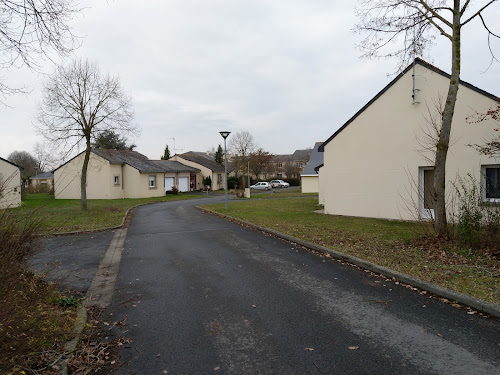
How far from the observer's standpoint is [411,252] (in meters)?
8.16

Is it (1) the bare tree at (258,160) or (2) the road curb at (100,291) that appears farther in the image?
(1) the bare tree at (258,160)

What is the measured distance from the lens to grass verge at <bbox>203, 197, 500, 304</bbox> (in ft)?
19.4

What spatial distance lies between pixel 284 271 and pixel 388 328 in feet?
9.77

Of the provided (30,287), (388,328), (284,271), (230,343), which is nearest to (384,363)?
(388,328)

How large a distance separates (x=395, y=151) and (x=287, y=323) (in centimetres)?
1148

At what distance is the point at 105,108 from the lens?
22.6 m

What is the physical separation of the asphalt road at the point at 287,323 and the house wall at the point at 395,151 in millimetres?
7600

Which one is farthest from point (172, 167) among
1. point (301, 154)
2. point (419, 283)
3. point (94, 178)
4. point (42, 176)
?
point (301, 154)

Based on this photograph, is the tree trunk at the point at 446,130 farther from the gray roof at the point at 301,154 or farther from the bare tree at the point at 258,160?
the gray roof at the point at 301,154

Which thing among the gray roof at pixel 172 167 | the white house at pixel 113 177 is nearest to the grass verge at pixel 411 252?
the white house at pixel 113 177

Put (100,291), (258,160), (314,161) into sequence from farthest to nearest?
(258,160), (314,161), (100,291)

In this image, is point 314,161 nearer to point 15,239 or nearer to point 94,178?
point 94,178

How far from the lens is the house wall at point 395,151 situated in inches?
476

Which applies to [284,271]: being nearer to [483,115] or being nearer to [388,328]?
[388,328]
